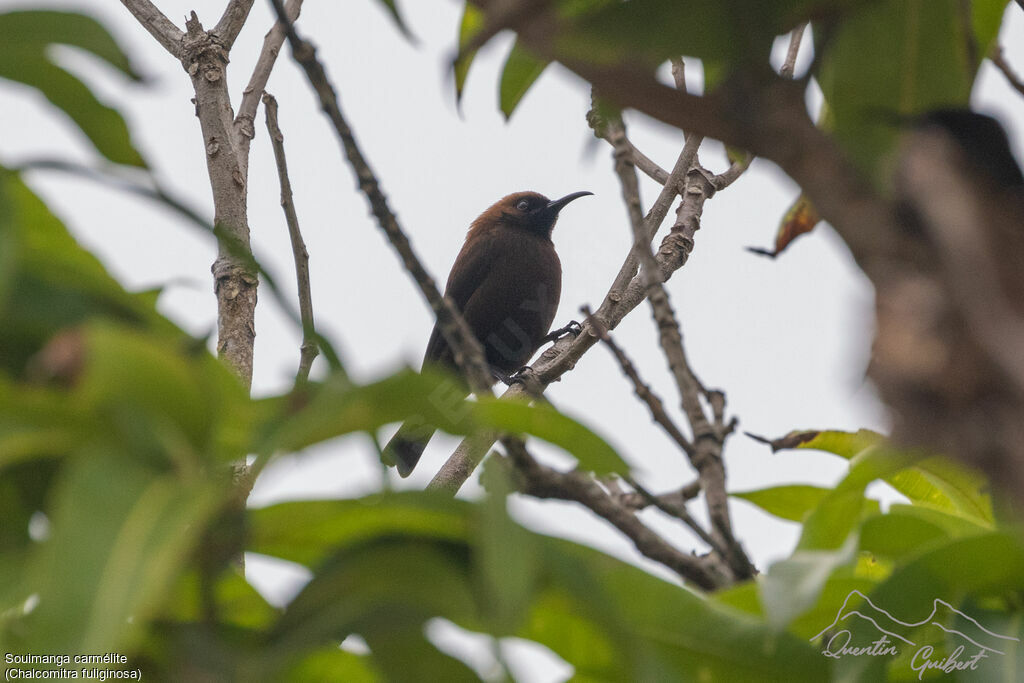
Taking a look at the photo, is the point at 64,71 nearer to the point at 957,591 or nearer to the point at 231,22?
the point at 957,591

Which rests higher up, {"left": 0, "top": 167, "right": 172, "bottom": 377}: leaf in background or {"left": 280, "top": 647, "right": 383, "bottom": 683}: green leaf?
{"left": 0, "top": 167, "right": 172, "bottom": 377}: leaf in background

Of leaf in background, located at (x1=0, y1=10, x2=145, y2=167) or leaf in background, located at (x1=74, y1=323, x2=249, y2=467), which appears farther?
leaf in background, located at (x1=0, y1=10, x2=145, y2=167)

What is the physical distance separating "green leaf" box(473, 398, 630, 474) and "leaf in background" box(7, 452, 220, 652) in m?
0.30

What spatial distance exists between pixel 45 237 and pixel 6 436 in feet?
0.82

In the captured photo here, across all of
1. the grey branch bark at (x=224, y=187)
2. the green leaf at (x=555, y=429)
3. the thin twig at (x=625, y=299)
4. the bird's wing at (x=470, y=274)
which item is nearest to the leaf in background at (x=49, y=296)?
the green leaf at (x=555, y=429)

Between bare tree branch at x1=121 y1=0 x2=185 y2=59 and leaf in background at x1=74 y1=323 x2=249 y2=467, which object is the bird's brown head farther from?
leaf in background at x1=74 y1=323 x2=249 y2=467

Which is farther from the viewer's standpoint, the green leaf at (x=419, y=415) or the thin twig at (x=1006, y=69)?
the thin twig at (x=1006, y=69)

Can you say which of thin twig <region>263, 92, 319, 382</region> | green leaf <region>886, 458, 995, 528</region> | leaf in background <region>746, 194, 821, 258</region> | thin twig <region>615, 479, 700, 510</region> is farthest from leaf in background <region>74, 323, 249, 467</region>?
thin twig <region>263, 92, 319, 382</region>

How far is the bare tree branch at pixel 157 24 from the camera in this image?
367 centimetres

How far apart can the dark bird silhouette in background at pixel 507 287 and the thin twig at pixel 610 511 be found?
481cm

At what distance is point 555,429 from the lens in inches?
40.4

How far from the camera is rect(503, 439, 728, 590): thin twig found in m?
1.28

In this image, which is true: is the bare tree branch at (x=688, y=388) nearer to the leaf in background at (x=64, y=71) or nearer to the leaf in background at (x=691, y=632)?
the leaf in background at (x=691, y=632)

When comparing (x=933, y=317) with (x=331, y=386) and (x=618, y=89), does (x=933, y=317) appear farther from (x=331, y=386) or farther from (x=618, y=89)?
(x=331, y=386)
